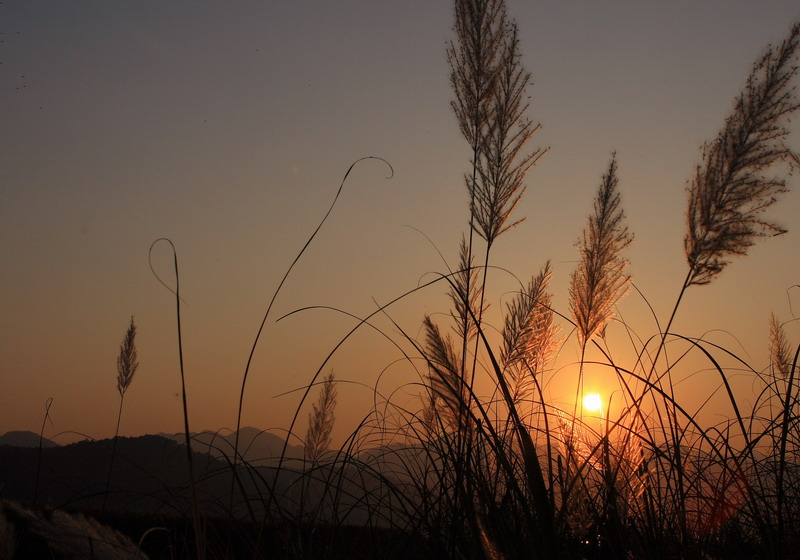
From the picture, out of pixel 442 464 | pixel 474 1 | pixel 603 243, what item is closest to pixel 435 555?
pixel 442 464

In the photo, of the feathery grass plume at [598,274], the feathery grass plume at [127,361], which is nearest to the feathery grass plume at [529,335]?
the feathery grass plume at [598,274]

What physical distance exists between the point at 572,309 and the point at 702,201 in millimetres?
979

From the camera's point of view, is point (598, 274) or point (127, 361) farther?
point (127, 361)

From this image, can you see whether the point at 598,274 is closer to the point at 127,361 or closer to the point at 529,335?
the point at 529,335

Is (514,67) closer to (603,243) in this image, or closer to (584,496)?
(603,243)

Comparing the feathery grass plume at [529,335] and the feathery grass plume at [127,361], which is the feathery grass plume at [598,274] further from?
the feathery grass plume at [127,361]

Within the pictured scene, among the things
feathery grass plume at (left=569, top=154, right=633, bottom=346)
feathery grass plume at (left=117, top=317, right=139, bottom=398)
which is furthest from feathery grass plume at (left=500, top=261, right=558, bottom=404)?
feathery grass plume at (left=117, top=317, right=139, bottom=398)

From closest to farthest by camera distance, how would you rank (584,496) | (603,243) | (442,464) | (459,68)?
(584,496) → (442,464) → (459,68) → (603,243)

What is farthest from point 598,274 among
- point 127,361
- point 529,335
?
point 127,361

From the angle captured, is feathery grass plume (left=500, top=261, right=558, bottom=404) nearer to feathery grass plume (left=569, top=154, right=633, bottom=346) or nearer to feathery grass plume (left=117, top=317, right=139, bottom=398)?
feathery grass plume (left=569, top=154, right=633, bottom=346)

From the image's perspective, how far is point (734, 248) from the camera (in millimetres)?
3279

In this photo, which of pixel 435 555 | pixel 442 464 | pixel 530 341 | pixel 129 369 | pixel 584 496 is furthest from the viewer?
pixel 129 369

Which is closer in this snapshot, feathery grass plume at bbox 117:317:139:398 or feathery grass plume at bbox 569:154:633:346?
feathery grass plume at bbox 569:154:633:346

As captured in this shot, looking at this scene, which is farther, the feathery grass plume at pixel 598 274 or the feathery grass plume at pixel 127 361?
the feathery grass plume at pixel 127 361
